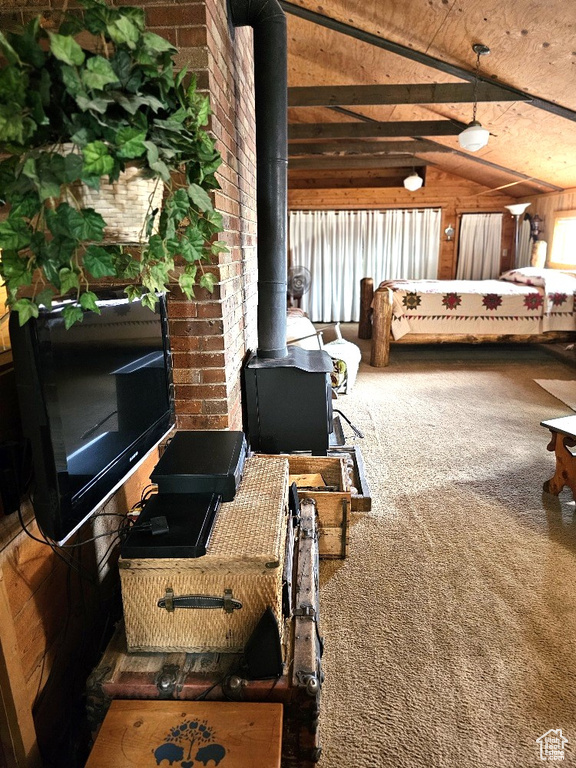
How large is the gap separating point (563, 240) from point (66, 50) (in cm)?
684

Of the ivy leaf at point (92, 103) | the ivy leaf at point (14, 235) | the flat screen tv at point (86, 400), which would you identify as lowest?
the flat screen tv at point (86, 400)

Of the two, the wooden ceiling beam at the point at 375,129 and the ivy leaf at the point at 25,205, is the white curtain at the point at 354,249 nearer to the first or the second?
the wooden ceiling beam at the point at 375,129

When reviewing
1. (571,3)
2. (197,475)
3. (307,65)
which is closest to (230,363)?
(197,475)

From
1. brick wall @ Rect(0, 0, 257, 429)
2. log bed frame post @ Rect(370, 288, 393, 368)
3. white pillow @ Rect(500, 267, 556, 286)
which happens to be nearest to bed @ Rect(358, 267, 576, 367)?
log bed frame post @ Rect(370, 288, 393, 368)

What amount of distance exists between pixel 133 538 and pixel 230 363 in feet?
3.37

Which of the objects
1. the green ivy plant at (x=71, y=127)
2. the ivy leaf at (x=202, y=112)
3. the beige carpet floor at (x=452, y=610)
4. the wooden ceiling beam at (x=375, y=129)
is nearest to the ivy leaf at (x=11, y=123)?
the green ivy plant at (x=71, y=127)

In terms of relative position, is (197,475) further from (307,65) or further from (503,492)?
(307,65)

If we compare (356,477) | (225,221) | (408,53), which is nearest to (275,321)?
(225,221)

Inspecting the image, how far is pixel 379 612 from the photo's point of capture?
1.90m

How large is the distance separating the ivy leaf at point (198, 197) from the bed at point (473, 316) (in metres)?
4.39

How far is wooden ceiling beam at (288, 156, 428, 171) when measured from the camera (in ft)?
24.2

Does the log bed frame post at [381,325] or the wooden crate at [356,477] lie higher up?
the log bed frame post at [381,325]

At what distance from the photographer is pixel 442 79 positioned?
Answer: 14.3 feet

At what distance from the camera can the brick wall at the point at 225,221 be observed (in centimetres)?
172
